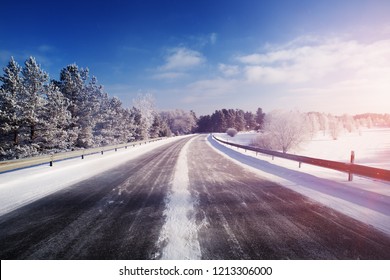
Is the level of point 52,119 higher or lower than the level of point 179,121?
lower

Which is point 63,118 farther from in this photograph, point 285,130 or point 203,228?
point 285,130

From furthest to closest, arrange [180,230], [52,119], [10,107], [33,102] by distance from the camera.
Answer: [52,119], [33,102], [10,107], [180,230]

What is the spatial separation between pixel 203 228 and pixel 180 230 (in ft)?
1.55

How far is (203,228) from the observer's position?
4.22m

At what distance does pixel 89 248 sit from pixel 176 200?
9.44 ft

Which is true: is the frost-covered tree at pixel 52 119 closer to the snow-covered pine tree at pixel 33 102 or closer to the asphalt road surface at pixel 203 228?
the snow-covered pine tree at pixel 33 102

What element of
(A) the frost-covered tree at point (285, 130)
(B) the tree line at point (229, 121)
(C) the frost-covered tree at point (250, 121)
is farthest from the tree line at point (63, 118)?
(C) the frost-covered tree at point (250, 121)

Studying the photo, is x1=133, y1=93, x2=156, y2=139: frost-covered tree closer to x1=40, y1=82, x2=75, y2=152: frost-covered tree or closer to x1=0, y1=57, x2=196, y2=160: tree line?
x1=0, y1=57, x2=196, y2=160: tree line

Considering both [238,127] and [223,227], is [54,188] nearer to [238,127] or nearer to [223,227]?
[223,227]

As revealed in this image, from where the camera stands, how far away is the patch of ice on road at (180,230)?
3348 mm

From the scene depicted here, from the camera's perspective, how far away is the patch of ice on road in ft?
11.0

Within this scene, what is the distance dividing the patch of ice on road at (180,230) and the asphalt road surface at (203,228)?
5.1 inches

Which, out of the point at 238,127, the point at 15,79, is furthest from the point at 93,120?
the point at 238,127

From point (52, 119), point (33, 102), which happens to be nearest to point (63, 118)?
point (52, 119)
